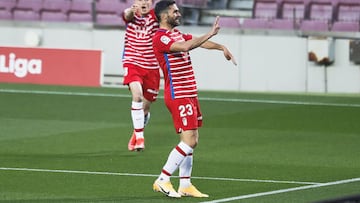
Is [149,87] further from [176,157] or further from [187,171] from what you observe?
[176,157]

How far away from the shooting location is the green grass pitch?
12.9 m

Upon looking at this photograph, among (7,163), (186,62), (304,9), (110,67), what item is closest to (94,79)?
(110,67)

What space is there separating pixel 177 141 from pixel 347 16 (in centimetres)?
1318

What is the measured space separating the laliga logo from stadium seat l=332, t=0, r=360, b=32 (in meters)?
7.59

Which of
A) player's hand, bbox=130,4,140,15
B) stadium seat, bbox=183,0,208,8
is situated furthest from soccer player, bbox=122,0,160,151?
stadium seat, bbox=183,0,208,8

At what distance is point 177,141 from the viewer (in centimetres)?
1825

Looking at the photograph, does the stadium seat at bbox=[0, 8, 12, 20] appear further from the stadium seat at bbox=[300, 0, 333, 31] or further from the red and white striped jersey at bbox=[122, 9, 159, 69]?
the red and white striped jersey at bbox=[122, 9, 159, 69]

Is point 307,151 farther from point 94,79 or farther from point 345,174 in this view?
point 94,79

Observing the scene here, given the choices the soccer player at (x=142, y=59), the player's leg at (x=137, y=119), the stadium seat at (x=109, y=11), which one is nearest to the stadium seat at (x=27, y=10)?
the stadium seat at (x=109, y=11)

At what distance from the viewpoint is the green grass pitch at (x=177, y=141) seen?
12.9 meters

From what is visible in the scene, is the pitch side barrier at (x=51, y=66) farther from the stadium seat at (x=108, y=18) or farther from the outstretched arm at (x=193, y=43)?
the outstretched arm at (x=193, y=43)

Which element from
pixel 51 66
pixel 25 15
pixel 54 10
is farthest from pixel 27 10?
pixel 51 66

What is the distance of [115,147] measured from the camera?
56.8ft

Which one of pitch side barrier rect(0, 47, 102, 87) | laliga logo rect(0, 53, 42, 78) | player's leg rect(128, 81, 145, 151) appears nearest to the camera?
player's leg rect(128, 81, 145, 151)
